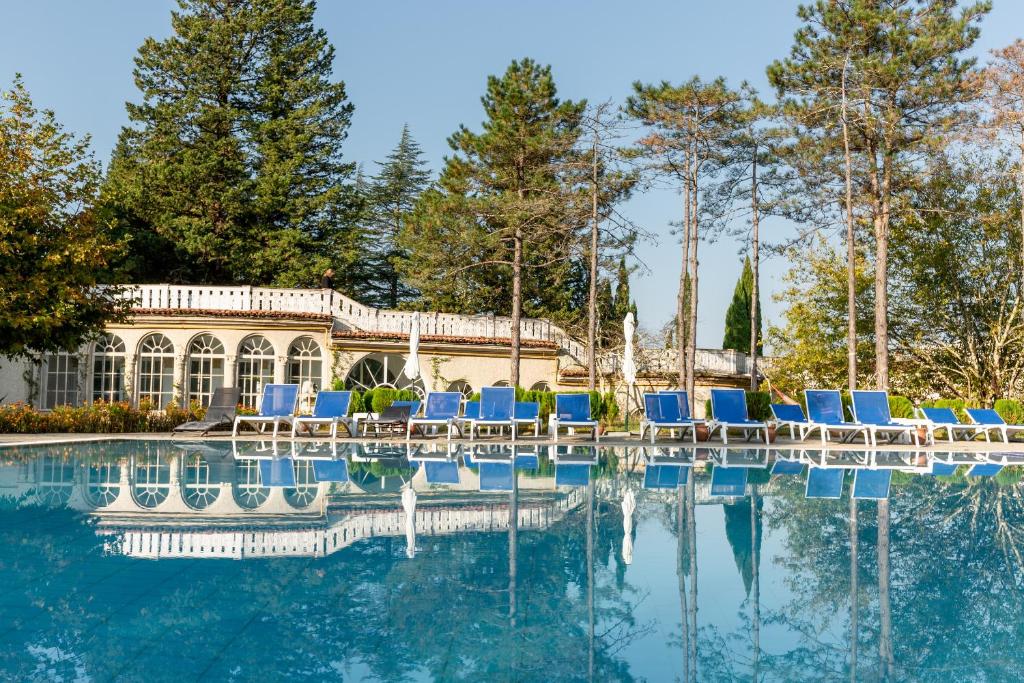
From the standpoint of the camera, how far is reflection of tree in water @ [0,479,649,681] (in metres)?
3.81

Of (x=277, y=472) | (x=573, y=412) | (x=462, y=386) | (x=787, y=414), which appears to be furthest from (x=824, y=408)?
(x=462, y=386)

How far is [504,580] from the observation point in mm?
5402

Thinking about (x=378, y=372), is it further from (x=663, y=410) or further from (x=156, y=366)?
(x=663, y=410)

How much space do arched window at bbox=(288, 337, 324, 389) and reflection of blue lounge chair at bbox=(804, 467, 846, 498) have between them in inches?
623

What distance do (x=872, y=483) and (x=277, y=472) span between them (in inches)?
292

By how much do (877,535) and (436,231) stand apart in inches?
994

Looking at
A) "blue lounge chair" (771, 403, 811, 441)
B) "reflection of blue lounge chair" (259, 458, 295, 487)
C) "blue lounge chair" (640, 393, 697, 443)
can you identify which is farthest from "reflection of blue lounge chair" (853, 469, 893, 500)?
"reflection of blue lounge chair" (259, 458, 295, 487)

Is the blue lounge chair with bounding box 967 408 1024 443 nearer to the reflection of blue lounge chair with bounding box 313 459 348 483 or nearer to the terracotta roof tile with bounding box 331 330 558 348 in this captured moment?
the terracotta roof tile with bounding box 331 330 558 348

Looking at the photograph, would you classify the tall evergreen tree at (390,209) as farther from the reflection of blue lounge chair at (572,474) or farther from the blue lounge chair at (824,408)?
the reflection of blue lounge chair at (572,474)

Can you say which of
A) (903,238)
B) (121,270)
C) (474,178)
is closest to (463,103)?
(474,178)

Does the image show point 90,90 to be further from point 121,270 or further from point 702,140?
point 702,140

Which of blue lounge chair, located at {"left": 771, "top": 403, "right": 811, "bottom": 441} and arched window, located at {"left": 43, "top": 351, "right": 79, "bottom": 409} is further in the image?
arched window, located at {"left": 43, "top": 351, "right": 79, "bottom": 409}

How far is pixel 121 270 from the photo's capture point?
731 inches

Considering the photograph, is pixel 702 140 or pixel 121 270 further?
pixel 702 140
